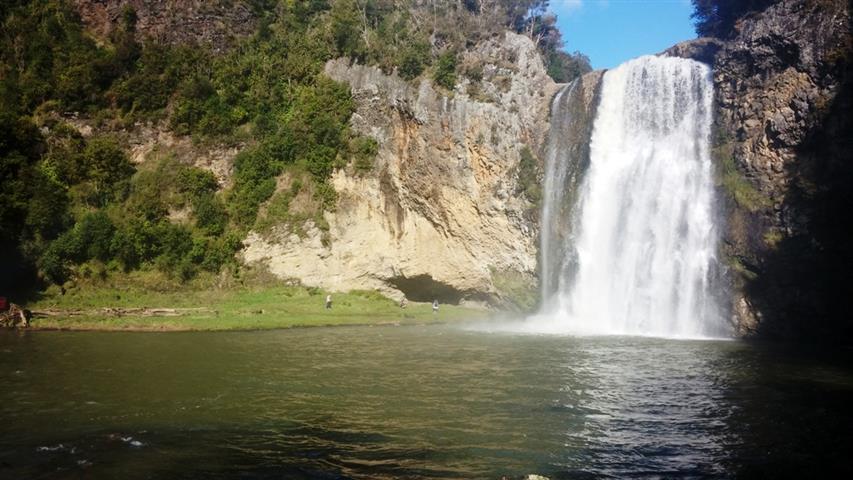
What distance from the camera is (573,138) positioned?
42.8 meters

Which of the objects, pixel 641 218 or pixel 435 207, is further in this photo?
pixel 435 207

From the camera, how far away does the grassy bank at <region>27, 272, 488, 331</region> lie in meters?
30.7

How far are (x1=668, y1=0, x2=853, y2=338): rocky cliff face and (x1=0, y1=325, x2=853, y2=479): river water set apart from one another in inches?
323

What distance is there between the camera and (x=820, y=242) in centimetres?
3003

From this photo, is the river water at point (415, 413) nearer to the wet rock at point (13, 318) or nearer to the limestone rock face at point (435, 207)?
the wet rock at point (13, 318)

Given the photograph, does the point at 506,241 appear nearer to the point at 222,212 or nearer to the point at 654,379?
the point at 222,212

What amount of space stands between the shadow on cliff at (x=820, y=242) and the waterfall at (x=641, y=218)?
3.21m

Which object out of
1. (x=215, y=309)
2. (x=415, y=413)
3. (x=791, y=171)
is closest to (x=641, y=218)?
(x=791, y=171)

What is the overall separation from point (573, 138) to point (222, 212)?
26.5m

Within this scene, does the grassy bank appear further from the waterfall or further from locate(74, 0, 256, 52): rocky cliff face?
locate(74, 0, 256, 52): rocky cliff face

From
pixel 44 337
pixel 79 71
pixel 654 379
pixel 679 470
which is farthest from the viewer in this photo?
pixel 79 71

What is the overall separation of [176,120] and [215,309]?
19.4 metres

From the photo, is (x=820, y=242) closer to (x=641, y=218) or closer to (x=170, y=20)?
(x=641, y=218)

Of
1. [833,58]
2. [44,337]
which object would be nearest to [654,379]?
[833,58]
